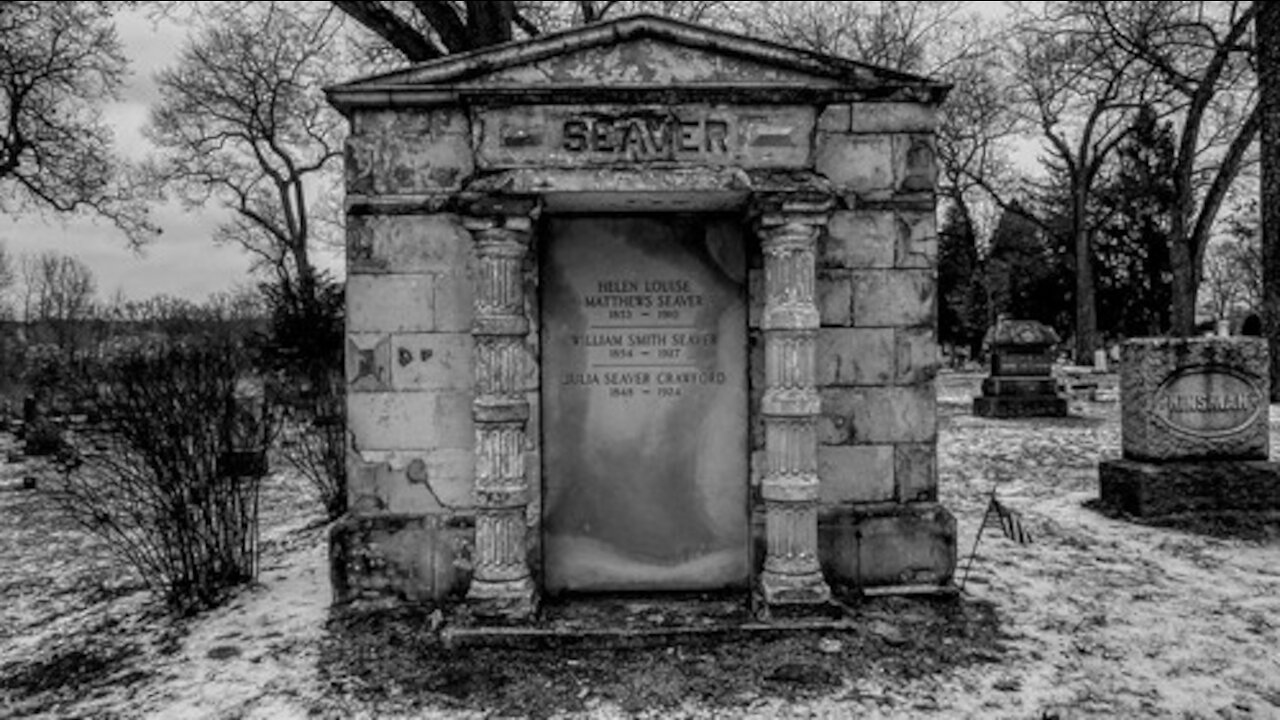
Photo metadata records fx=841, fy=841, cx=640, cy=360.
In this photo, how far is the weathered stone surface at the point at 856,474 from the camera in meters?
5.21

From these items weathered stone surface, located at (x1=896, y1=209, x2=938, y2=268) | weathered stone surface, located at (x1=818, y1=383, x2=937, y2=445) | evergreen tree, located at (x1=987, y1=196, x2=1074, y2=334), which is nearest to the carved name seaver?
weathered stone surface, located at (x1=896, y1=209, x2=938, y2=268)

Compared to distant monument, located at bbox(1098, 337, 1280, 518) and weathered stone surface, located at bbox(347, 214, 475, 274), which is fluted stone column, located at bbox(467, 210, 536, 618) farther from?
distant monument, located at bbox(1098, 337, 1280, 518)

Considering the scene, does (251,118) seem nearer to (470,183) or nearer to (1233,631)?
(470,183)

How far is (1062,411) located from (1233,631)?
11201 millimetres

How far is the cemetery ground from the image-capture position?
3.92 metres

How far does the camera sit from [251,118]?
24.5 m

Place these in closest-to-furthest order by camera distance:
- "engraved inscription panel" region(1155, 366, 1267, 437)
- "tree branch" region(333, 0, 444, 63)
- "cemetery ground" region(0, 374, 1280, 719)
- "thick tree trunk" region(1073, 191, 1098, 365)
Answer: "cemetery ground" region(0, 374, 1280, 719), "engraved inscription panel" region(1155, 366, 1267, 437), "tree branch" region(333, 0, 444, 63), "thick tree trunk" region(1073, 191, 1098, 365)

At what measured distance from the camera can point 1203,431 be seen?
24.5 ft

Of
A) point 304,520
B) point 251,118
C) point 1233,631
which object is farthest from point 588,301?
point 251,118

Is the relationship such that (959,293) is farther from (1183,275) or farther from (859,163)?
(859,163)

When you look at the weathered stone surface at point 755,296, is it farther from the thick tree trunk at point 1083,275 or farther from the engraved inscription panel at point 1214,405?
the thick tree trunk at point 1083,275

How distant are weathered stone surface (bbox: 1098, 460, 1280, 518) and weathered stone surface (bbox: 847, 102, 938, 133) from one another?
14.2 ft

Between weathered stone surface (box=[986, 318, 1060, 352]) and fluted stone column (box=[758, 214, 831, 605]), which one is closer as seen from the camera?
fluted stone column (box=[758, 214, 831, 605])

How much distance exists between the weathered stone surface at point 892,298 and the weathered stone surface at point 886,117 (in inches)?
34.6
